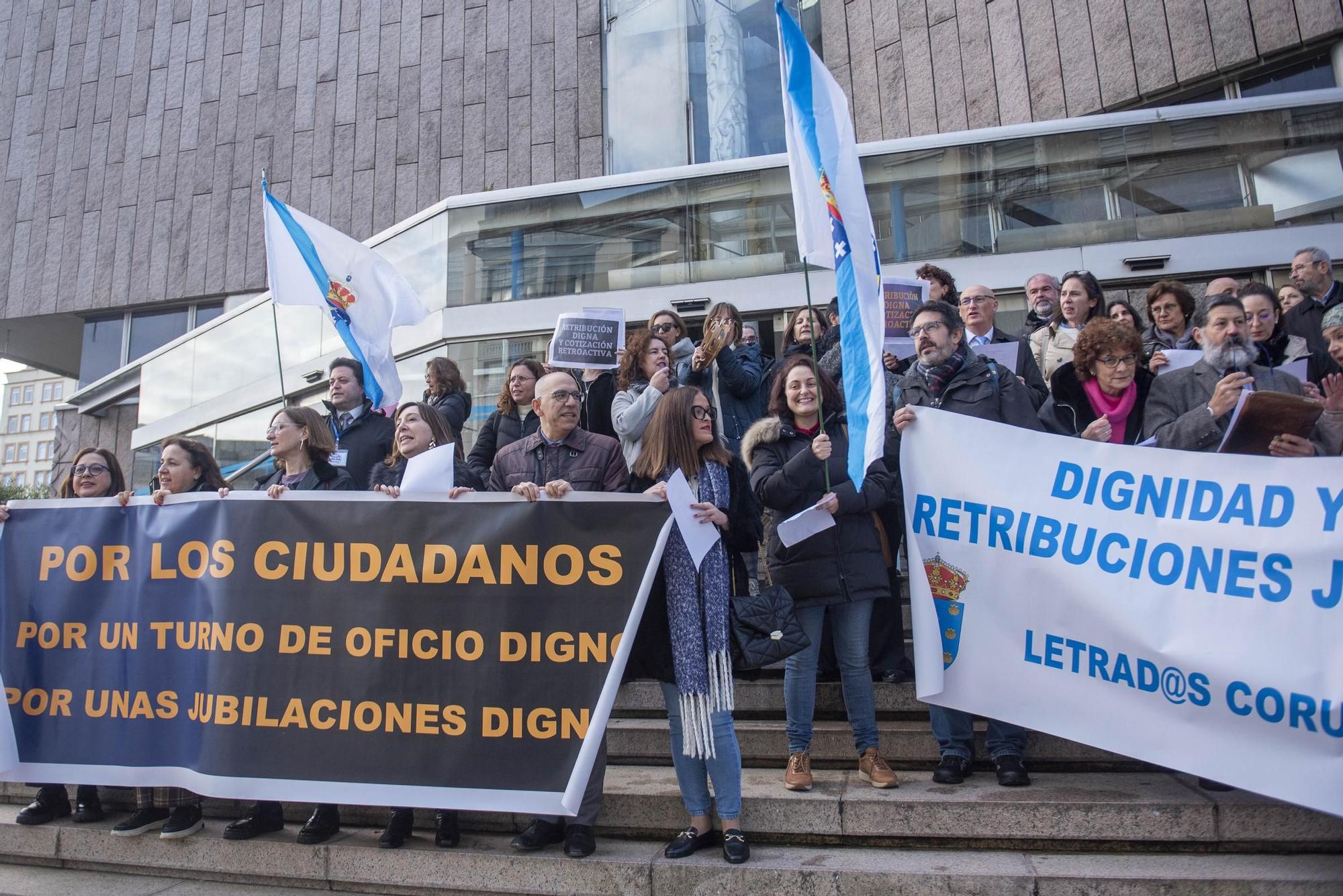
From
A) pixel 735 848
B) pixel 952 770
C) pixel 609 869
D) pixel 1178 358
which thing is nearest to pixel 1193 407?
pixel 1178 358

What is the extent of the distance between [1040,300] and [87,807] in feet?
19.3

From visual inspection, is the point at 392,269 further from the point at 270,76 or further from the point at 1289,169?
the point at 270,76

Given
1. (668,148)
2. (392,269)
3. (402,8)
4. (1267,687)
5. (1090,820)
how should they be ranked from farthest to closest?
(402,8) < (668,148) < (392,269) < (1090,820) < (1267,687)

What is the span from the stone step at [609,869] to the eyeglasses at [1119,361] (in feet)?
6.80

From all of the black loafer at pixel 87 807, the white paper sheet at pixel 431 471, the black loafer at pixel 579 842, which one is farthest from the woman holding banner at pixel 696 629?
the black loafer at pixel 87 807

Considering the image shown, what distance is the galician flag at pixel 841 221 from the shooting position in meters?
3.84

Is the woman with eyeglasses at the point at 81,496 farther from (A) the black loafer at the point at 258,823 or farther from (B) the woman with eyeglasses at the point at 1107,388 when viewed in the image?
(B) the woman with eyeglasses at the point at 1107,388

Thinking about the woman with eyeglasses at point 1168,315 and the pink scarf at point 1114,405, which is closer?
the pink scarf at point 1114,405

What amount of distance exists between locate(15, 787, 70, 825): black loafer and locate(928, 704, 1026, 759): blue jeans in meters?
3.98

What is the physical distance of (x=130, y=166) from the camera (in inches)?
→ 776

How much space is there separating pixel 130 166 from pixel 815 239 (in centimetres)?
2013

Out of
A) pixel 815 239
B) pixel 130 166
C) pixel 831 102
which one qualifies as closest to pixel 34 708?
pixel 815 239

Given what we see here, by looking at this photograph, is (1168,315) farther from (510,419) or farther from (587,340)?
(510,419)

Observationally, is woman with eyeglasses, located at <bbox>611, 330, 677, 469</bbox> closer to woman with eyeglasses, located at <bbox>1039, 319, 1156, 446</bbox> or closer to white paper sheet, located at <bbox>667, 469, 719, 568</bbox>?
white paper sheet, located at <bbox>667, 469, 719, 568</bbox>
